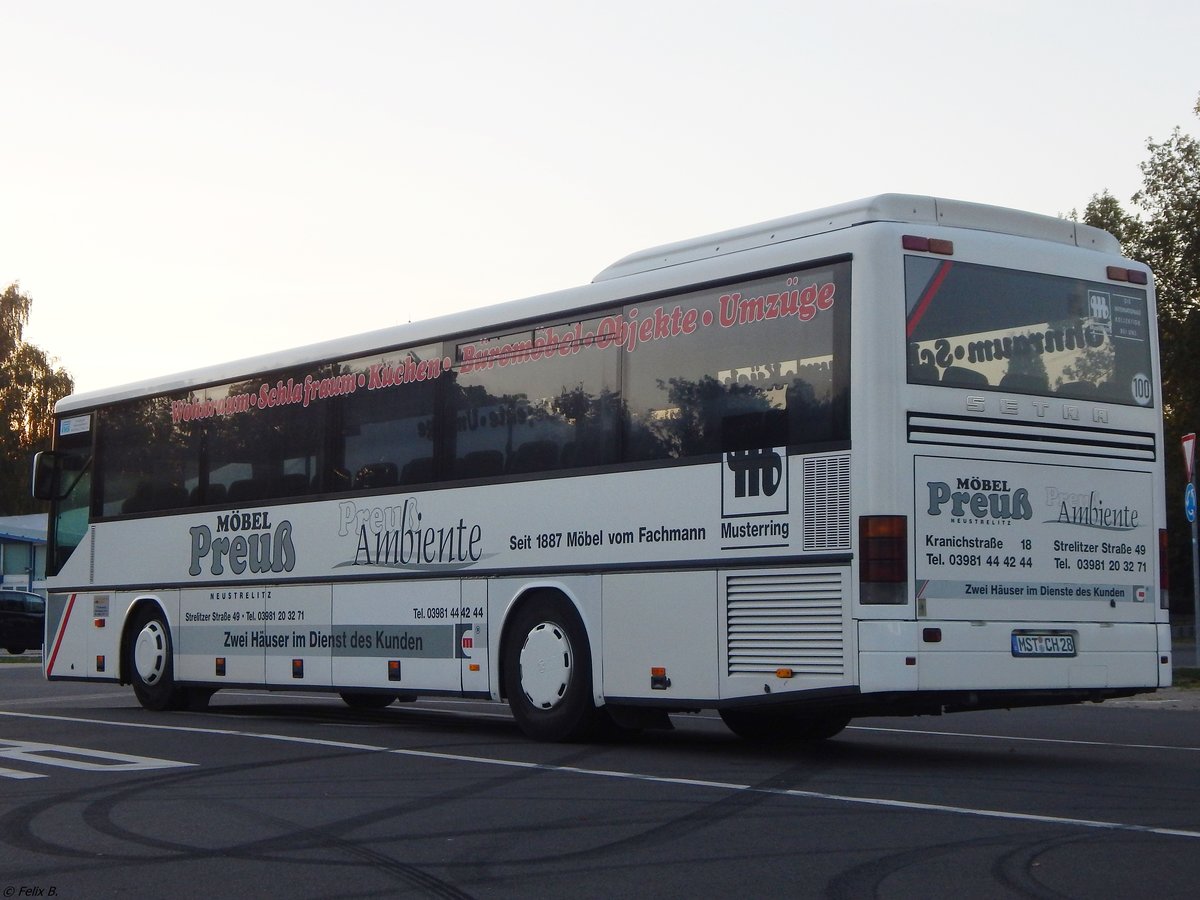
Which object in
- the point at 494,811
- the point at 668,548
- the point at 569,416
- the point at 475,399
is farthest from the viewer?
the point at 475,399

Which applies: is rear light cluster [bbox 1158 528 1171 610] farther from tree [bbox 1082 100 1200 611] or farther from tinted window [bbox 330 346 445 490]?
tree [bbox 1082 100 1200 611]

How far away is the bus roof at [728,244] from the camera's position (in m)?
11.2

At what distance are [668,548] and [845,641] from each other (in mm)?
1804

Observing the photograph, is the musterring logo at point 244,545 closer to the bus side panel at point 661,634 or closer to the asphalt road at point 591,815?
the asphalt road at point 591,815

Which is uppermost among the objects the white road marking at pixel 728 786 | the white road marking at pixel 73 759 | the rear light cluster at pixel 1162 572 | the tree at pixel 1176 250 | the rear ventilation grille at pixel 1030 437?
the tree at pixel 1176 250

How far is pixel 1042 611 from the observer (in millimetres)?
11062

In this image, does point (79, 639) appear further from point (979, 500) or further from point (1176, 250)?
point (1176, 250)

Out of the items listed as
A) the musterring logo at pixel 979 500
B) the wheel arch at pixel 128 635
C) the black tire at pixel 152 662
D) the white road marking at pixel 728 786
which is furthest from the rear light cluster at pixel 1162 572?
the wheel arch at pixel 128 635

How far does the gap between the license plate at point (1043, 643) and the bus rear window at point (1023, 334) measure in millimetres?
1582

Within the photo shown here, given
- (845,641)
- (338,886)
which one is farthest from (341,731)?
(338,886)

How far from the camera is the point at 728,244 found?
12023 mm

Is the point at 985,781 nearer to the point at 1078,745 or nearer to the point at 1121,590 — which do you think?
the point at 1121,590

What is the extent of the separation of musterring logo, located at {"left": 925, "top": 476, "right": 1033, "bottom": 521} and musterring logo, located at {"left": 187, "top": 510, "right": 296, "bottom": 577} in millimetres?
7210

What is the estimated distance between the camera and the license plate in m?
10.9
